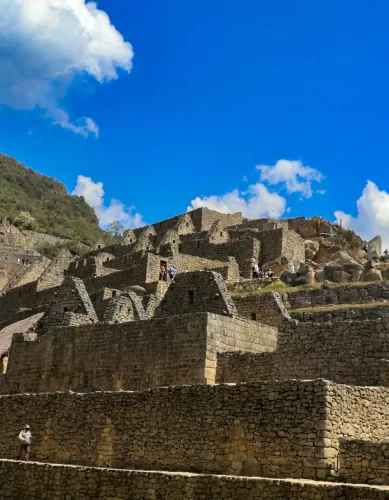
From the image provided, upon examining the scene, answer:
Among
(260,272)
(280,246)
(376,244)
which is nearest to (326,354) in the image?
(260,272)

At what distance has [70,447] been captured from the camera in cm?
1778

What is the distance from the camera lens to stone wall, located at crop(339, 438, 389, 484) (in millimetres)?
11703

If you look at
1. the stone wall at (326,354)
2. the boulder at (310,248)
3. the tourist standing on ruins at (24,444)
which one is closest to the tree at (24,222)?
the boulder at (310,248)

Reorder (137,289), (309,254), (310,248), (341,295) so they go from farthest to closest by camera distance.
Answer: (310,248), (309,254), (137,289), (341,295)

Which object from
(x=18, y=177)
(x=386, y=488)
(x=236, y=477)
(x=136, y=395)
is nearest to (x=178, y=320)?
(x=136, y=395)

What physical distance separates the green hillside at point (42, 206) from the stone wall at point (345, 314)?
7131cm

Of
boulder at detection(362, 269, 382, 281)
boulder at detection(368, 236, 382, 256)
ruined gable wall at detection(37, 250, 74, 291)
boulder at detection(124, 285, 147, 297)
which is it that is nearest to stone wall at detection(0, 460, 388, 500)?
boulder at detection(124, 285, 147, 297)

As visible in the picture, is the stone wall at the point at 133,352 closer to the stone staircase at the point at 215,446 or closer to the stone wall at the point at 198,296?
the stone wall at the point at 198,296

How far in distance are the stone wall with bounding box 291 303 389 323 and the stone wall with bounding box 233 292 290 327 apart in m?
0.80

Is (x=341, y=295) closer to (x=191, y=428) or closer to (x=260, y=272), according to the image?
(x=260, y=272)

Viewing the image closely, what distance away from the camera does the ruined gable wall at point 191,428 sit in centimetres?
1307

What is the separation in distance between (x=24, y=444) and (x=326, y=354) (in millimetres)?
8156

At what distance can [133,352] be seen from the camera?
2092cm

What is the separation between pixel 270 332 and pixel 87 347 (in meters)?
5.81
